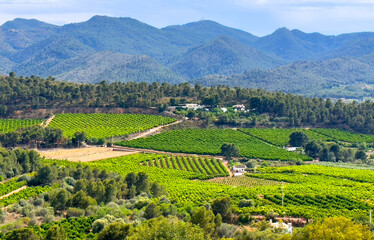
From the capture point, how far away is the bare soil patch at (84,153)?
7562 cm

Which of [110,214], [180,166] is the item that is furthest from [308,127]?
[110,214]

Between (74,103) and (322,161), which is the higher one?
(74,103)

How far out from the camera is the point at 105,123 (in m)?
96.9

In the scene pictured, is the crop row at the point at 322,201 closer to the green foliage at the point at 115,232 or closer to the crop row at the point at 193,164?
the crop row at the point at 193,164

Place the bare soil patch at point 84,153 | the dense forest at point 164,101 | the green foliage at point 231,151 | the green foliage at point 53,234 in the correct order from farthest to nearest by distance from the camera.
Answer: the dense forest at point 164,101, the green foliage at point 231,151, the bare soil patch at point 84,153, the green foliage at point 53,234

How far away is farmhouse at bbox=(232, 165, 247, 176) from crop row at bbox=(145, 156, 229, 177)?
1.37 meters

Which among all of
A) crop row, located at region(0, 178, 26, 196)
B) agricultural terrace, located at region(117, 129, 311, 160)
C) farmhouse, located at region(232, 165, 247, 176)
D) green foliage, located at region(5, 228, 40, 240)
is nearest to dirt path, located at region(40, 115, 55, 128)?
agricultural terrace, located at region(117, 129, 311, 160)

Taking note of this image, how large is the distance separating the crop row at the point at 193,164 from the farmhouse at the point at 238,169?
53.8 inches

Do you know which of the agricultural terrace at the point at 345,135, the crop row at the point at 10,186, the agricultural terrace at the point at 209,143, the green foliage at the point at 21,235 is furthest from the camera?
the agricultural terrace at the point at 345,135

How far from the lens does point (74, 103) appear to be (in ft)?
354

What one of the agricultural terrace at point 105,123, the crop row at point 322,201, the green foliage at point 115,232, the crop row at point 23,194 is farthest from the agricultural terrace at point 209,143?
the green foliage at point 115,232

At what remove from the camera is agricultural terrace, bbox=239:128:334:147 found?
293 feet

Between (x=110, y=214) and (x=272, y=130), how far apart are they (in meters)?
63.7

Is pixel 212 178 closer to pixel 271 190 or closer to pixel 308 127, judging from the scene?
pixel 271 190
